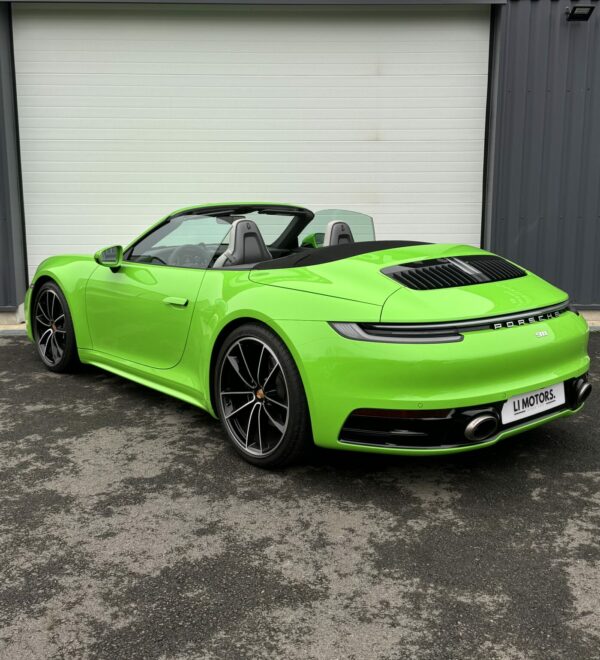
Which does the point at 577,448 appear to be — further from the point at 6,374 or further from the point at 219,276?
the point at 6,374

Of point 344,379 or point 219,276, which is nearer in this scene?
point 344,379

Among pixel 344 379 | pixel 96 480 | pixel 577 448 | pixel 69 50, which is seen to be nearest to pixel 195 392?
pixel 96 480

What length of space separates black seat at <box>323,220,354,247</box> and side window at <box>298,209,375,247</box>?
40 millimetres

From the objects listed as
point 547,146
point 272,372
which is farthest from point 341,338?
point 547,146

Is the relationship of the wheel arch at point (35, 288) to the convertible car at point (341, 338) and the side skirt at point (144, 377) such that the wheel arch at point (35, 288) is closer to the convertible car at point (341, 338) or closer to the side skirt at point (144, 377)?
the side skirt at point (144, 377)

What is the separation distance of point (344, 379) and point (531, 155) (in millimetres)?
5602

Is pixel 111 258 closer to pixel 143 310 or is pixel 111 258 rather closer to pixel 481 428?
pixel 143 310

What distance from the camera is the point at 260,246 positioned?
13.0 feet

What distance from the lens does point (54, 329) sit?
5.26 meters

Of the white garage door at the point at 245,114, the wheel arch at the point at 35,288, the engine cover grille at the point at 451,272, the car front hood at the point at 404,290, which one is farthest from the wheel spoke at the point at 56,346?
the engine cover grille at the point at 451,272

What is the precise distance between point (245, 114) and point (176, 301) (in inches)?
175

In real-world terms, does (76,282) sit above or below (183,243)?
below

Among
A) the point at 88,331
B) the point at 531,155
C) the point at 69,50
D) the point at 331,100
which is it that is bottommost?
the point at 88,331

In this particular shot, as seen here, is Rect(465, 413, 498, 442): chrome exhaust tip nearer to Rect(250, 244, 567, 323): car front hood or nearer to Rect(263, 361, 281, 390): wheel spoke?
Rect(250, 244, 567, 323): car front hood
